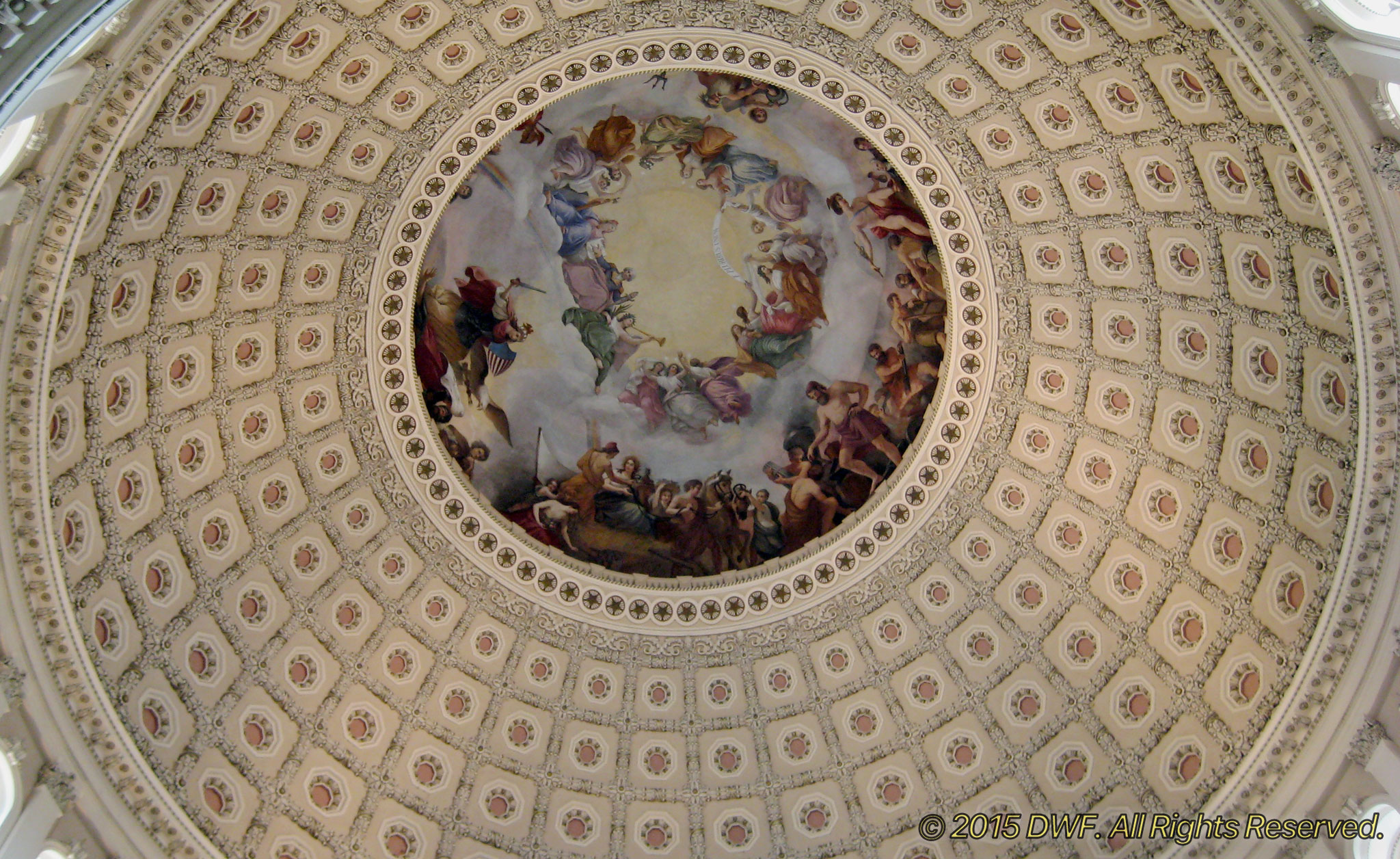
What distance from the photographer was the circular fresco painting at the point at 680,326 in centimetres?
2277

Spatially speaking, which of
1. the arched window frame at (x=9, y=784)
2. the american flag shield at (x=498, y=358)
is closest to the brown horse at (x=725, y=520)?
the american flag shield at (x=498, y=358)

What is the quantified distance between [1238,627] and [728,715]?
32.2ft

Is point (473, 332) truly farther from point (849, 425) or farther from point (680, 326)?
point (849, 425)

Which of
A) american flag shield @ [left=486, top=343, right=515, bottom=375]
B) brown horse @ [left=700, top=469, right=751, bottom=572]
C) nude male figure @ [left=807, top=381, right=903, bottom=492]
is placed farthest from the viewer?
brown horse @ [left=700, top=469, right=751, bottom=572]

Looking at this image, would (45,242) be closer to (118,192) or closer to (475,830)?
(118,192)

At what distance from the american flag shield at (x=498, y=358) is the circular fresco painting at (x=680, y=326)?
3 cm

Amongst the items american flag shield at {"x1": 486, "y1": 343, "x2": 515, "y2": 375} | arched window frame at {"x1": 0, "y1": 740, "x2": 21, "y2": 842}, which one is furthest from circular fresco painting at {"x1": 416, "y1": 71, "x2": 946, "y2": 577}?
arched window frame at {"x1": 0, "y1": 740, "x2": 21, "y2": 842}

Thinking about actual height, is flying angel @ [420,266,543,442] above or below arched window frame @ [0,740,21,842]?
above

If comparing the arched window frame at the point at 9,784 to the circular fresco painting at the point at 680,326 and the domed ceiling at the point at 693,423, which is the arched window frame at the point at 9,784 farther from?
the circular fresco painting at the point at 680,326

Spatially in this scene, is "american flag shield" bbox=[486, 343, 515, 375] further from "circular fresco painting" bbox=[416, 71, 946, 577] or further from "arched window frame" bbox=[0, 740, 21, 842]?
"arched window frame" bbox=[0, 740, 21, 842]

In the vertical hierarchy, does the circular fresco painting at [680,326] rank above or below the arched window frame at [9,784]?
above

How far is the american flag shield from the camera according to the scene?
24375 mm

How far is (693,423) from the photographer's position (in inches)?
1019

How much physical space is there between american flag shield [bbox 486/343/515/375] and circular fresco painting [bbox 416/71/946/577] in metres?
0.03
